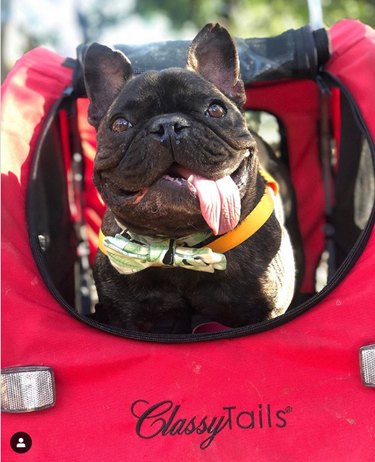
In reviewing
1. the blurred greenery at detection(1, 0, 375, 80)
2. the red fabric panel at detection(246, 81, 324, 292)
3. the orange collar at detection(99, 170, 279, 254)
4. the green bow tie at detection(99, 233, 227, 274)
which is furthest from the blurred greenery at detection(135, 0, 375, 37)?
the green bow tie at detection(99, 233, 227, 274)

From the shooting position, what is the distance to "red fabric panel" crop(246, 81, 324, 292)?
3275 millimetres

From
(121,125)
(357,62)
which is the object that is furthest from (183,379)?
(357,62)

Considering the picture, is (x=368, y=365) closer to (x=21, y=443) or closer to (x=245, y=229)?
(x=245, y=229)

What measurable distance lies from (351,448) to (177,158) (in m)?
0.89

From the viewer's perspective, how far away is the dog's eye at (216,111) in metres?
2.05

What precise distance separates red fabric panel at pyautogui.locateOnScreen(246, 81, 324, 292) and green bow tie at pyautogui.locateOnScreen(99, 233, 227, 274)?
52.4 inches

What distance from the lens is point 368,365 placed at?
180 centimetres

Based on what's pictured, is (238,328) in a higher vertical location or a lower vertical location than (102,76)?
lower

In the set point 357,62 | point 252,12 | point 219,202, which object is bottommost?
point 252,12

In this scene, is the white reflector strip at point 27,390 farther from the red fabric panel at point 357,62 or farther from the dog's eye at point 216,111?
the red fabric panel at point 357,62

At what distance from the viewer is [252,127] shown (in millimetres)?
3340

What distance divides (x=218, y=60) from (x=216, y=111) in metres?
0.29

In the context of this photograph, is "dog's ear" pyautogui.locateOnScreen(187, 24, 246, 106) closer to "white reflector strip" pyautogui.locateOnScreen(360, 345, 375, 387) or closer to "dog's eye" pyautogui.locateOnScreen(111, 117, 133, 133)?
"dog's eye" pyautogui.locateOnScreen(111, 117, 133, 133)

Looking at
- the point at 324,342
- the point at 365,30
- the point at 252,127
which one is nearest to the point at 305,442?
the point at 324,342
